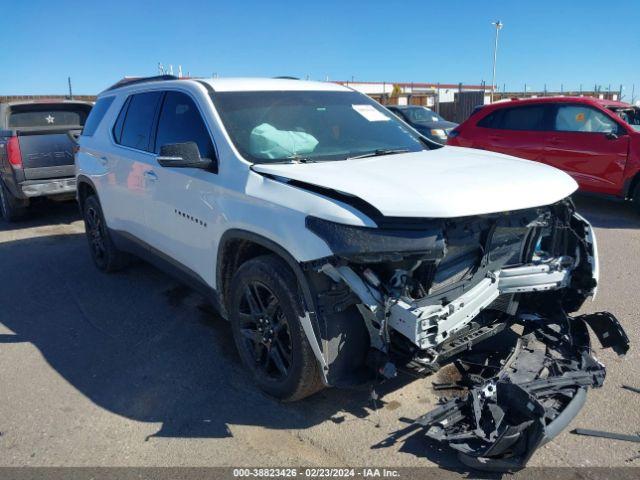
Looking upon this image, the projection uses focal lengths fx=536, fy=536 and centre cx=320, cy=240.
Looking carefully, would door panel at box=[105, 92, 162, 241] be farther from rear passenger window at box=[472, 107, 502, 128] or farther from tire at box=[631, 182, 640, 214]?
tire at box=[631, 182, 640, 214]

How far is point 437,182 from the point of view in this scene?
9.70 feet

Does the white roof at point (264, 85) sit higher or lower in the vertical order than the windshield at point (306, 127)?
higher

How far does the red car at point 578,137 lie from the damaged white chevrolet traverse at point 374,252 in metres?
4.74

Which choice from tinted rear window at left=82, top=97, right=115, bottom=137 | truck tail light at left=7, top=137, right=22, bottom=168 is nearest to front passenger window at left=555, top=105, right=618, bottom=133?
tinted rear window at left=82, top=97, right=115, bottom=137

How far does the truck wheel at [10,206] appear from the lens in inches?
337

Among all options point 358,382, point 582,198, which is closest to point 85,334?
point 358,382

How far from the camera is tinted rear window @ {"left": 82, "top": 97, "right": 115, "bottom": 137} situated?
569cm

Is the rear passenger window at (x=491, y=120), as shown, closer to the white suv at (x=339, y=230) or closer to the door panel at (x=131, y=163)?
the white suv at (x=339, y=230)

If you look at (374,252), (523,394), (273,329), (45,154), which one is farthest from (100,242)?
(523,394)

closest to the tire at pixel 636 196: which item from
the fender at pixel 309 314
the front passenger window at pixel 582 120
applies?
the front passenger window at pixel 582 120

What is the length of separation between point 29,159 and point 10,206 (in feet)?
3.44

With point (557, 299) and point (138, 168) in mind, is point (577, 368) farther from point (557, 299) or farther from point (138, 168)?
point (138, 168)

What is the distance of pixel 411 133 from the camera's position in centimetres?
449

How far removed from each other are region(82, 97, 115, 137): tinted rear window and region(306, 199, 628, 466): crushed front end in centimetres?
386
